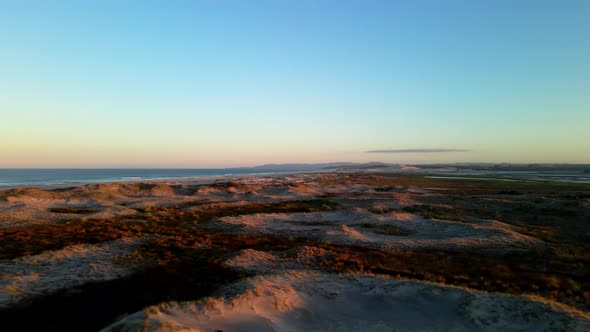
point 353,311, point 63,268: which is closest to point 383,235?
point 353,311

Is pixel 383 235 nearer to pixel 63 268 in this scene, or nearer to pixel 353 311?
pixel 353 311

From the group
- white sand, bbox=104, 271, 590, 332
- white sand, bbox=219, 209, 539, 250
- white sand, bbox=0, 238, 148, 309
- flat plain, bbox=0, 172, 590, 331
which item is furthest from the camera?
white sand, bbox=219, 209, 539, 250

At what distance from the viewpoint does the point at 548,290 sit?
14.1 metres

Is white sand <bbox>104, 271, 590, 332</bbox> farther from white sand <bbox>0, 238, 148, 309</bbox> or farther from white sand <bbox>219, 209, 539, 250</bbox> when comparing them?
white sand <bbox>219, 209, 539, 250</bbox>

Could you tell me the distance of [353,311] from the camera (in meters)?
12.2

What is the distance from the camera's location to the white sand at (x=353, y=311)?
10.4m

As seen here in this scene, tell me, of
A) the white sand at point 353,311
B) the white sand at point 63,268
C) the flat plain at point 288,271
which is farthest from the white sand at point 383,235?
the white sand at point 63,268

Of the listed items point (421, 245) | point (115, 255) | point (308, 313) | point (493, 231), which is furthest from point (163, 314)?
point (493, 231)

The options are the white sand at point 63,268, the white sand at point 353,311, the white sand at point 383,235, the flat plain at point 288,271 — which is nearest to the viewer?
the white sand at point 353,311

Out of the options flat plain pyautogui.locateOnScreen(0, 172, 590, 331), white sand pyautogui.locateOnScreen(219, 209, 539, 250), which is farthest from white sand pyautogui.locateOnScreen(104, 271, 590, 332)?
white sand pyautogui.locateOnScreen(219, 209, 539, 250)

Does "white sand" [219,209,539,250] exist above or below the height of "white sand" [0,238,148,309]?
below

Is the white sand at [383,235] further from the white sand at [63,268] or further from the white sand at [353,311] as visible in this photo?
the white sand at [63,268]

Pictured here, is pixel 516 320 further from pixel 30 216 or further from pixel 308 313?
pixel 30 216

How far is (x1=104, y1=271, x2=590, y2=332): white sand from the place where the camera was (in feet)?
34.0
